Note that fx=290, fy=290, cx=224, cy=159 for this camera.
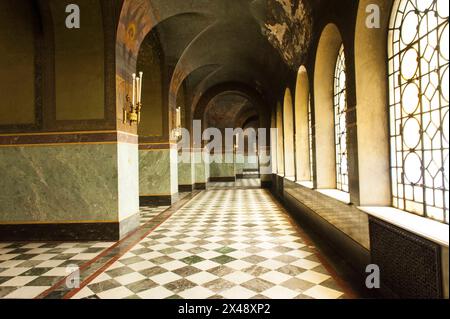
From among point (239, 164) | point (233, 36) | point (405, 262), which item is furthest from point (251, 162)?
point (405, 262)

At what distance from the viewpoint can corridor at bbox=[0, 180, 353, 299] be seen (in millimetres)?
3734

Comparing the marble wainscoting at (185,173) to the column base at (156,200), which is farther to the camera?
the marble wainscoting at (185,173)

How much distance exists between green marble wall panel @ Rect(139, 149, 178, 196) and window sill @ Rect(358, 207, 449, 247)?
7835 millimetres

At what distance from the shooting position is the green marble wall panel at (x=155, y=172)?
1073 cm

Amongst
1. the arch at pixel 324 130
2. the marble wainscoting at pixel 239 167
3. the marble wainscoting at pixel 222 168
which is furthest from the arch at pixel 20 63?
the marble wainscoting at pixel 239 167

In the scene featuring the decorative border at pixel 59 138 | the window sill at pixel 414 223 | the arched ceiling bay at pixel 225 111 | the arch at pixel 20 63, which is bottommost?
the window sill at pixel 414 223

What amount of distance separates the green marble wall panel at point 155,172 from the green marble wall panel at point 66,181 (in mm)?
4421

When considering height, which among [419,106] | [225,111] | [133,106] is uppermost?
[225,111]

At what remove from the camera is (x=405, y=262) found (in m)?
2.92

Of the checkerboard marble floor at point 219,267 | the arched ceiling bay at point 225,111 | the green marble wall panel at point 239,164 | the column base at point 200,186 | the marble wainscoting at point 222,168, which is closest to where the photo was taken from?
the checkerboard marble floor at point 219,267

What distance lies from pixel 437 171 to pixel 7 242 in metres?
7.92

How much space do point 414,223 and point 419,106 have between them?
4.62 feet

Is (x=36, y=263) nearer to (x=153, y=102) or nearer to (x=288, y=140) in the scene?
(x=153, y=102)

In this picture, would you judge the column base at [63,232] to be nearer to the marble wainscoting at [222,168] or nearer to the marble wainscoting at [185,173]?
the marble wainscoting at [185,173]
